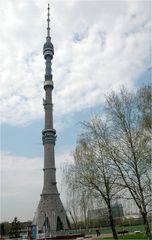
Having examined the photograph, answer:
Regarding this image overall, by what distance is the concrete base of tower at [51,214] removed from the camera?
289ft

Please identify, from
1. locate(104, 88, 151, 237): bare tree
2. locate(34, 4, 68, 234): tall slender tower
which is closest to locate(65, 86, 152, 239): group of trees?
locate(104, 88, 151, 237): bare tree

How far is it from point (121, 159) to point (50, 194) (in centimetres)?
7173

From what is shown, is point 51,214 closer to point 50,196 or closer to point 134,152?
point 50,196

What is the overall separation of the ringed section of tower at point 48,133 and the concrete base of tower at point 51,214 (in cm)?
187

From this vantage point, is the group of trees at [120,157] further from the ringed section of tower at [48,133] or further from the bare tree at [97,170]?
the ringed section of tower at [48,133]

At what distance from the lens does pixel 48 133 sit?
95062 millimetres

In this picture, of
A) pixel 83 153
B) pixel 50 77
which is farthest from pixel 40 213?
pixel 83 153

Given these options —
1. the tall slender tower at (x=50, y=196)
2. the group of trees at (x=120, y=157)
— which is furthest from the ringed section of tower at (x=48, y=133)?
the group of trees at (x=120, y=157)

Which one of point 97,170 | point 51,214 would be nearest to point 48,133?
point 51,214

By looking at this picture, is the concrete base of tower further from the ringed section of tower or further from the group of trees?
the group of trees

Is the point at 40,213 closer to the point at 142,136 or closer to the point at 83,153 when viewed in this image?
the point at 83,153

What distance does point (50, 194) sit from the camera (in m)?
89.5

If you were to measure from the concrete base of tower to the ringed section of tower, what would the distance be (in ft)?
6.14

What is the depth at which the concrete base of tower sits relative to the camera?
88125 mm
